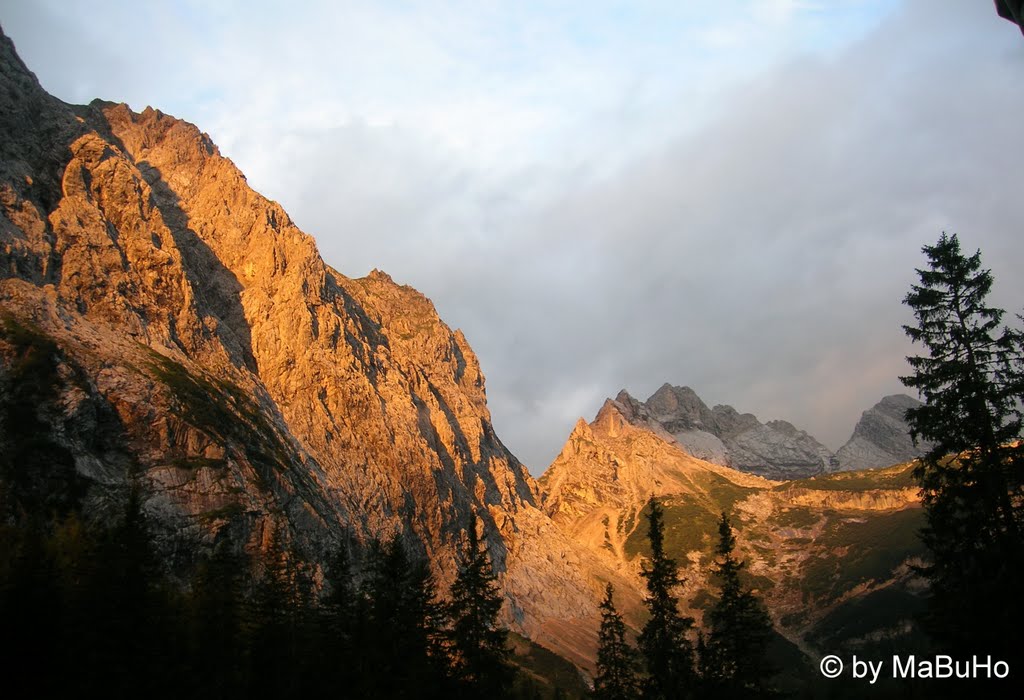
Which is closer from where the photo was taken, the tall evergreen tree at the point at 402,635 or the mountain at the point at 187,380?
the tall evergreen tree at the point at 402,635

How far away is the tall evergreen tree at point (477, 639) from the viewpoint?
47844 mm

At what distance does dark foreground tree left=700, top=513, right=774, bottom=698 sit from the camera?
39125 millimetres

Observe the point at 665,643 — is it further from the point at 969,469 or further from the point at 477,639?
the point at 969,469

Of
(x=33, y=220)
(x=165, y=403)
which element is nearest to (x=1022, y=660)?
(x=165, y=403)

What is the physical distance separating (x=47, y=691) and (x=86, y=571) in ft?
30.7

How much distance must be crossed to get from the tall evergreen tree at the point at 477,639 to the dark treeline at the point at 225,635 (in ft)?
0.30

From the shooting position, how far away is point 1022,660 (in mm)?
23000

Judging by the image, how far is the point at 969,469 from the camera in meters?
28.4

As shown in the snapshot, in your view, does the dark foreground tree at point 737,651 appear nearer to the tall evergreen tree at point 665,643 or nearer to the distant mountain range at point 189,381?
the tall evergreen tree at point 665,643

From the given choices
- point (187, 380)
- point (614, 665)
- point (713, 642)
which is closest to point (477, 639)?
point (614, 665)

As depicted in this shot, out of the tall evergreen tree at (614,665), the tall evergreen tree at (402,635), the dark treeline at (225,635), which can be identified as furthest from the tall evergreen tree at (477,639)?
the tall evergreen tree at (614,665)

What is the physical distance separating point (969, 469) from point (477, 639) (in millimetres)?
32295

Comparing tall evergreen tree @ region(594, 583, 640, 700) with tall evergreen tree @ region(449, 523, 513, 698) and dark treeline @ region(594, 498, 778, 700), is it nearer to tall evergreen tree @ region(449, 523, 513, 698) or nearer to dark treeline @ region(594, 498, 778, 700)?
dark treeline @ region(594, 498, 778, 700)

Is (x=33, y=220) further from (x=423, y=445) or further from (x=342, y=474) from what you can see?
(x=423, y=445)
